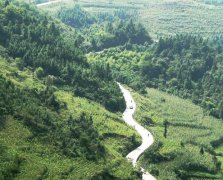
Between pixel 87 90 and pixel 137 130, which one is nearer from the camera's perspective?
pixel 137 130

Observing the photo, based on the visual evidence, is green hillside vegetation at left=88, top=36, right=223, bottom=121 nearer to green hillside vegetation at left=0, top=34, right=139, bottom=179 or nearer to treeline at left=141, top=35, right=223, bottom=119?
treeline at left=141, top=35, right=223, bottom=119

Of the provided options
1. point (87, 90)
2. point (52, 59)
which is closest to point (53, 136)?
point (87, 90)

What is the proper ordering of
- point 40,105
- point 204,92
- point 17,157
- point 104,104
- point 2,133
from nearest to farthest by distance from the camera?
point 17,157, point 2,133, point 40,105, point 104,104, point 204,92

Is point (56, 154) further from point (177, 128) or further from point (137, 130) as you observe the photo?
point (177, 128)

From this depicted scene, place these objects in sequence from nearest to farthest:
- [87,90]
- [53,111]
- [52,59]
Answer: [53,111]
[87,90]
[52,59]

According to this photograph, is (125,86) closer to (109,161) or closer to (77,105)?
(77,105)

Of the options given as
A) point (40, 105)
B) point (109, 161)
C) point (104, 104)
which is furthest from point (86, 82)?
point (109, 161)

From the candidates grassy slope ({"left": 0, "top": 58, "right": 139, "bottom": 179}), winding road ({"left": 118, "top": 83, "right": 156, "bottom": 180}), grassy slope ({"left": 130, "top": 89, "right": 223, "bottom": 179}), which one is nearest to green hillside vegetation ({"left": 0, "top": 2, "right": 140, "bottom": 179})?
grassy slope ({"left": 0, "top": 58, "right": 139, "bottom": 179})
